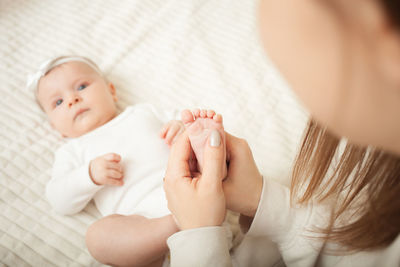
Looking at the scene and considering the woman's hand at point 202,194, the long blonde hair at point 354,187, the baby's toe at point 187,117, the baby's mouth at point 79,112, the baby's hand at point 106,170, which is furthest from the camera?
the baby's mouth at point 79,112

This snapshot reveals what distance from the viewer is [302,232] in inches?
24.1

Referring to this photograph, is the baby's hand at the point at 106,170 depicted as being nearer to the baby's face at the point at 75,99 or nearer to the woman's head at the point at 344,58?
the baby's face at the point at 75,99

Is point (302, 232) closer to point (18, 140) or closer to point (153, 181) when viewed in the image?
point (153, 181)

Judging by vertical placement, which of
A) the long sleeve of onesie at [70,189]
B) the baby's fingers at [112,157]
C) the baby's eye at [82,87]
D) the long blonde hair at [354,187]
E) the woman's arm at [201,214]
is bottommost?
the long sleeve of onesie at [70,189]

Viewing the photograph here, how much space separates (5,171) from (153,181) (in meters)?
0.46

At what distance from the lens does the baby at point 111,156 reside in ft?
2.24

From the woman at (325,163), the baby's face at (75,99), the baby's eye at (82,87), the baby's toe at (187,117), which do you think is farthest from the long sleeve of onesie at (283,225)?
the baby's eye at (82,87)

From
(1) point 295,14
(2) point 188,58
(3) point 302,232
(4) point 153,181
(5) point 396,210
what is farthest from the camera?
(2) point 188,58

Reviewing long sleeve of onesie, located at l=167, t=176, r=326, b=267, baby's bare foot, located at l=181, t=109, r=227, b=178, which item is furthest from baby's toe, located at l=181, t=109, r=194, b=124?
long sleeve of onesie, located at l=167, t=176, r=326, b=267

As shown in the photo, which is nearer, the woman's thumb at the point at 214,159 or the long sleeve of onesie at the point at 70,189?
the woman's thumb at the point at 214,159

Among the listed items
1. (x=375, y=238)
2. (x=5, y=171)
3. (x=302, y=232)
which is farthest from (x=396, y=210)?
(x=5, y=171)

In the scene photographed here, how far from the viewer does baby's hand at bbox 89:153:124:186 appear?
770 millimetres

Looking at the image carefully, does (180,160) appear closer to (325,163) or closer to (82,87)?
(325,163)

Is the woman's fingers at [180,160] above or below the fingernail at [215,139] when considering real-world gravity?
below
